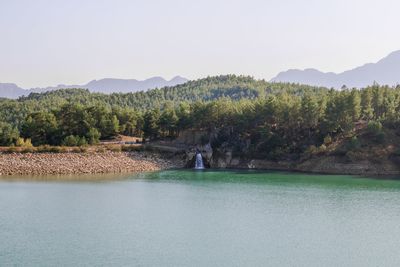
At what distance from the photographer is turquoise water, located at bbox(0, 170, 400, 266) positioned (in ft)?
72.7

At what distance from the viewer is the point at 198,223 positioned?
29141 mm

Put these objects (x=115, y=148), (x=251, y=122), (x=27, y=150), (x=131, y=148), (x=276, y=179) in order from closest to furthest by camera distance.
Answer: (x=276, y=179)
(x=27, y=150)
(x=115, y=148)
(x=131, y=148)
(x=251, y=122)

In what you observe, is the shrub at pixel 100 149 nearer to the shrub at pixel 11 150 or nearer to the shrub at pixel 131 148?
the shrub at pixel 131 148

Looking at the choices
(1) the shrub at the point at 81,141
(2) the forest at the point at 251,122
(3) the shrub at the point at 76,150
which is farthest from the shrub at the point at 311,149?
(1) the shrub at the point at 81,141

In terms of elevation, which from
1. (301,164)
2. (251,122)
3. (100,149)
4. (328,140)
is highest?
(251,122)

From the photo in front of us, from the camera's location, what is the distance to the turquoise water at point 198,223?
72.7 feet

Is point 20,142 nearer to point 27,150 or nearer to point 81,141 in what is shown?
point 27,150

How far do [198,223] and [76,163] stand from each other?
90.8 feet

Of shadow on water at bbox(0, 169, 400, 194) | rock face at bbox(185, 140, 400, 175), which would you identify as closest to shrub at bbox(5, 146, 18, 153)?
shadow on water at bbox(0, 169, 400, 194)

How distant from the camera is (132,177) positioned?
165 ft

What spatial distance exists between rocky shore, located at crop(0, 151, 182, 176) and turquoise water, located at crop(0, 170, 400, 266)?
5687mm

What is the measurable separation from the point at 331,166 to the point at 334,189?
13192 mm

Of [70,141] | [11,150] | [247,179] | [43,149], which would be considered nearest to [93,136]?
[70,141]

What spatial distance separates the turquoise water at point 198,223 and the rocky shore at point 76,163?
18.7 ft
